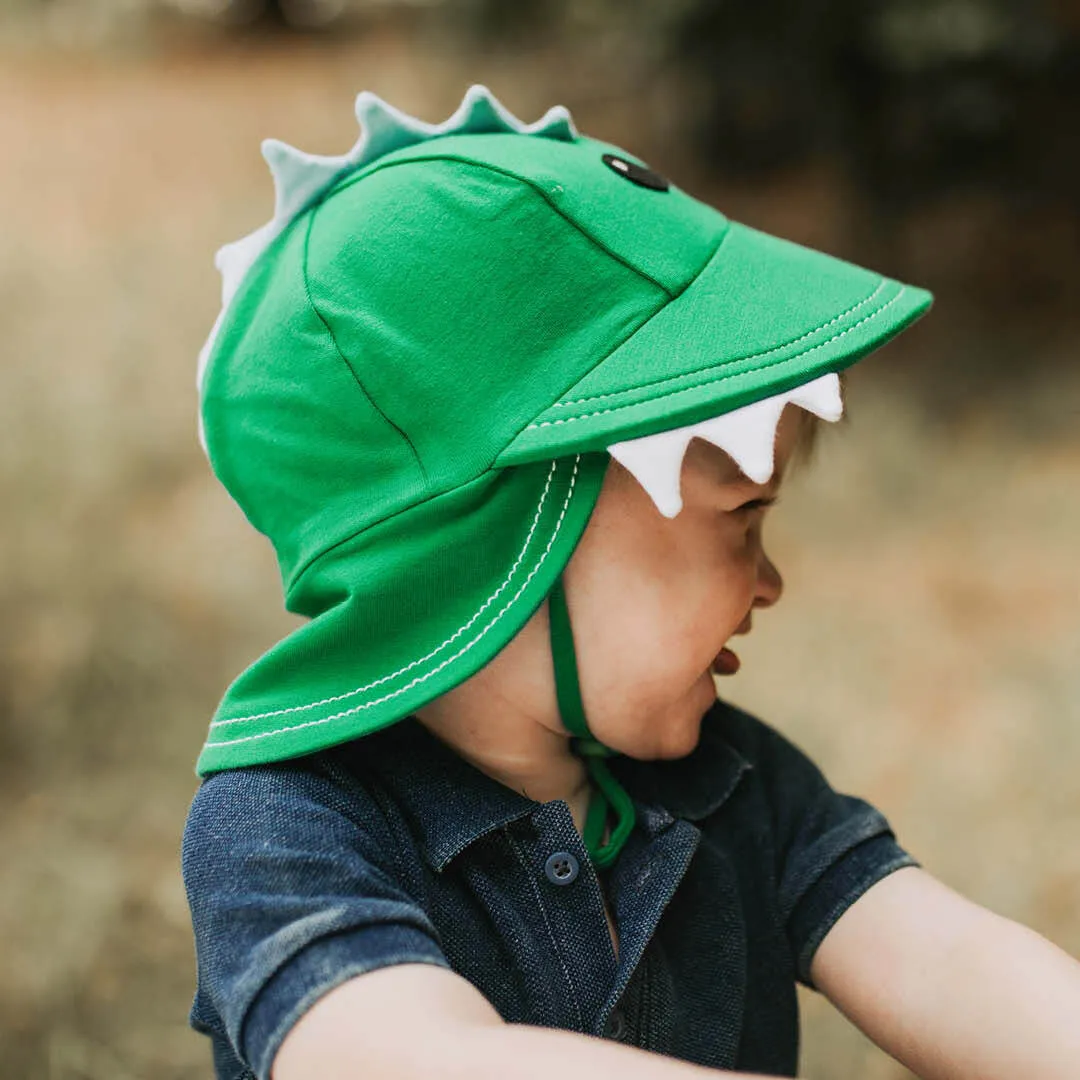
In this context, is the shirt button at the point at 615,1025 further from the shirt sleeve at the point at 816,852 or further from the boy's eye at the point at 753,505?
the boy's eye at the point at 753,505

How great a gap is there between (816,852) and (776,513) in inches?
60.8

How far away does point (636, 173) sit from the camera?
0.98 m

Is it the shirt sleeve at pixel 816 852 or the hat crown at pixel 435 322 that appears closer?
the hat crown at pixel 435 322

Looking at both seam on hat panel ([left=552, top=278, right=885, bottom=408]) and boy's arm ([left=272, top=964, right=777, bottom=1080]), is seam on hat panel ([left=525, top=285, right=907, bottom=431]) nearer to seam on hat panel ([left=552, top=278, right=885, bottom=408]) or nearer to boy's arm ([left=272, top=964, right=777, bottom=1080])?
seam on hat panel ([left=552, top=278, right=885, bottom=408])

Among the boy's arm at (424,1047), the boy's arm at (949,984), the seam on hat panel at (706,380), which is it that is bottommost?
the boy's arm at (949,984)

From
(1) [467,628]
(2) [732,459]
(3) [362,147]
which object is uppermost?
(3) [362,147]

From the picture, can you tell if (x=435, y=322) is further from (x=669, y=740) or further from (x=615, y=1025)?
(x=615, y=1025)

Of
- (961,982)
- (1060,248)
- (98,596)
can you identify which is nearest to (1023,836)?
(961,982)

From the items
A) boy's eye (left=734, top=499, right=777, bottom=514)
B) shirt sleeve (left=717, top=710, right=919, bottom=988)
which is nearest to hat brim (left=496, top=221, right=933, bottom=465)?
boy's eye (left=734, top=499, right=777, bottom=514)

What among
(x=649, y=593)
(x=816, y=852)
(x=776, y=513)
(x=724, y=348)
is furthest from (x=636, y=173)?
(x=776, y=513)

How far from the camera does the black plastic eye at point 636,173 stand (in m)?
0.97

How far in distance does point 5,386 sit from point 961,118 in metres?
1.83

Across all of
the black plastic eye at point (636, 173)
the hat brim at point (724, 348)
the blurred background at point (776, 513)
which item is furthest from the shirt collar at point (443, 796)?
the blurred background at point (776, 513)

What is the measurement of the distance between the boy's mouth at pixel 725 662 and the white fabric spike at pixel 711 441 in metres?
0.24
